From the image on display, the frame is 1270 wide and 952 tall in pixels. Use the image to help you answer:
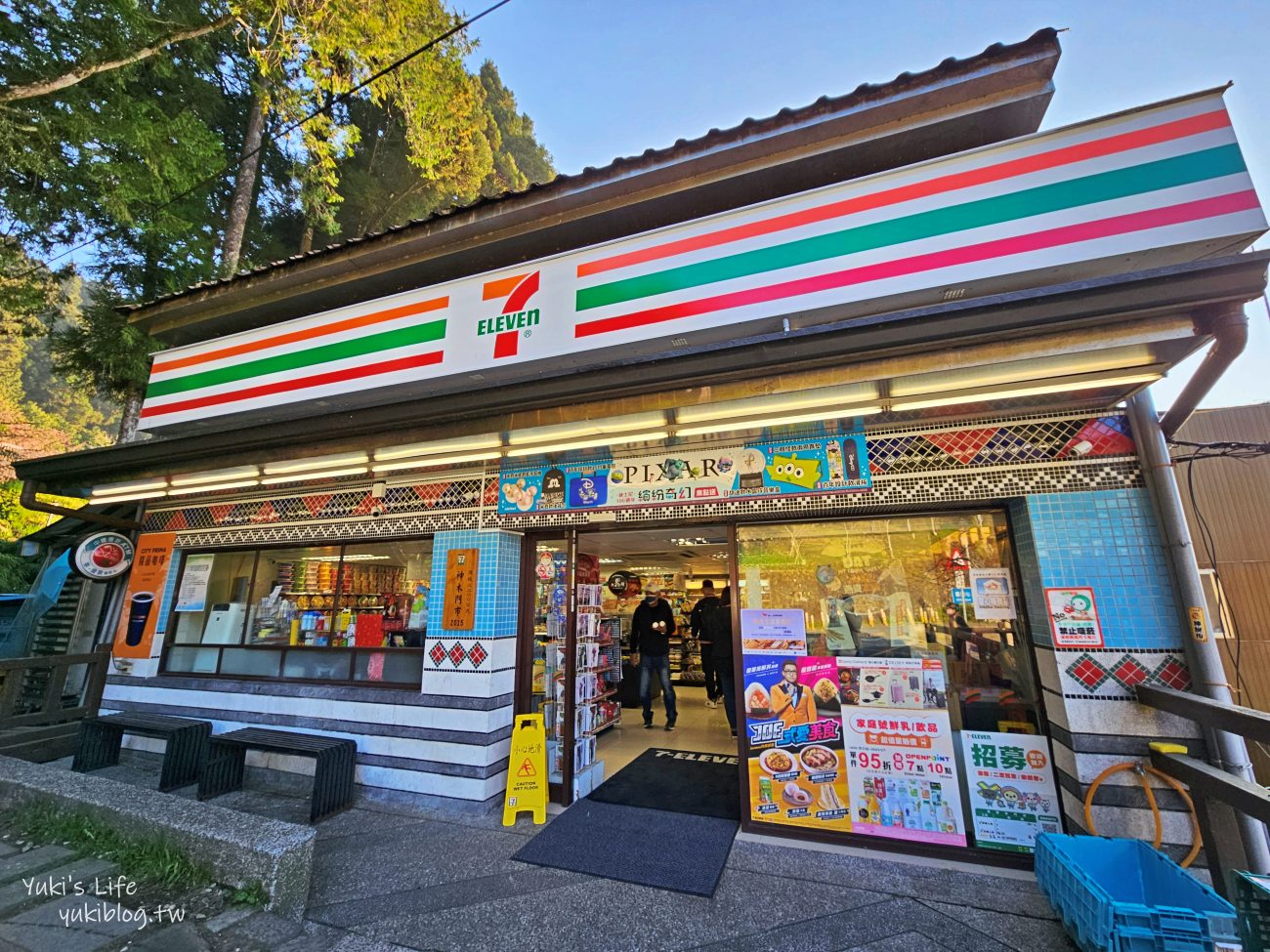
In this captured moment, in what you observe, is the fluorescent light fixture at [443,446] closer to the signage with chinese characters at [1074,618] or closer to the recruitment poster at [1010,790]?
the signage with chinese characters at [1074,618]

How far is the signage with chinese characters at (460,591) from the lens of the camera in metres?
4.70

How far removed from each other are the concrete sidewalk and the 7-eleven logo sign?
11.8 ft

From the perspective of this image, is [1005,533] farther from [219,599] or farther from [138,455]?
[219,599]

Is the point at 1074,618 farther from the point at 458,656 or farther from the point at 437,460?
the point at 437,460

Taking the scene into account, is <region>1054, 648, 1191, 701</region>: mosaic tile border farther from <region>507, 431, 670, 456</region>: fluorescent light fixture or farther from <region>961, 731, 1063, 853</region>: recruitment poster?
<region>507, 431, 670, 456</region>: fluorescent light fixture

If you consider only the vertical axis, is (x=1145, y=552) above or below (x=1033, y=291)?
below

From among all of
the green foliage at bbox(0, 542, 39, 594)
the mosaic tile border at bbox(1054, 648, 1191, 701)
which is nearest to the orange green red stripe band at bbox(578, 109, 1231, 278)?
the mosaic tile border at bbox(1054, 648, 1191, 701)

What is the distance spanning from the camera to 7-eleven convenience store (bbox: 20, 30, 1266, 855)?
2.75 m

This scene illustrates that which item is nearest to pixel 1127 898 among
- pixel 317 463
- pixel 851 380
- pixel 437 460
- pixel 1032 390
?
pixel 1032 390

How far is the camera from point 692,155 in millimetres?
4121

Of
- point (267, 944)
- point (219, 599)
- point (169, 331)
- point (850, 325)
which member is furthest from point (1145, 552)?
point (169, 331)

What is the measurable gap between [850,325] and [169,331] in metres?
7.89

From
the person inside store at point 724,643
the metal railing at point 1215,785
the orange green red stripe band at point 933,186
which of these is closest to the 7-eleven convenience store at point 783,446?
the orange green red stripe band at point 933,186

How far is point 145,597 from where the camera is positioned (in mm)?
6117
